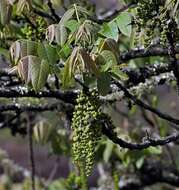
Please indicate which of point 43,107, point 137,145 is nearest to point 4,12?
point 137,145

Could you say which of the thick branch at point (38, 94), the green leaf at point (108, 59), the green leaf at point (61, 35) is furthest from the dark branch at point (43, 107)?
the green leaf at point (108, 59)

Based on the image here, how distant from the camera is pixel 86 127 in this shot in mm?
1956

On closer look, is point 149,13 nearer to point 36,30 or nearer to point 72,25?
point 72,25

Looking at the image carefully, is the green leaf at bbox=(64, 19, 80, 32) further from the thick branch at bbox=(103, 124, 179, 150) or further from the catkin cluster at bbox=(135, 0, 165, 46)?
the thick branch at bbox=(103, 124, 179, 150)

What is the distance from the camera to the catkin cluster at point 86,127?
1.95m

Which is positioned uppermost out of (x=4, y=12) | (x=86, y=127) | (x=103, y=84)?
(x=4, y=12)

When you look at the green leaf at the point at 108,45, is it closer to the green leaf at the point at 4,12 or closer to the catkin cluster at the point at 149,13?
the catkin cluster at the point at 149,13

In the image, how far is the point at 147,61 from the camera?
10.9 feet

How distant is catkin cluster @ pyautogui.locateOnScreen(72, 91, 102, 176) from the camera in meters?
1.95

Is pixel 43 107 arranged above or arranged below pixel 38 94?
below

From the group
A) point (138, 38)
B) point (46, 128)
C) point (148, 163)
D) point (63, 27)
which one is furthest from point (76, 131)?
point (148, 163)

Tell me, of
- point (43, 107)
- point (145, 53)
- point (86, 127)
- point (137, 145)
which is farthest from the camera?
point (43, 107)

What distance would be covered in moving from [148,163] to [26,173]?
1227 mm

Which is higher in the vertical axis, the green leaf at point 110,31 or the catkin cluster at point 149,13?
the catkin cluster at point 149,13
